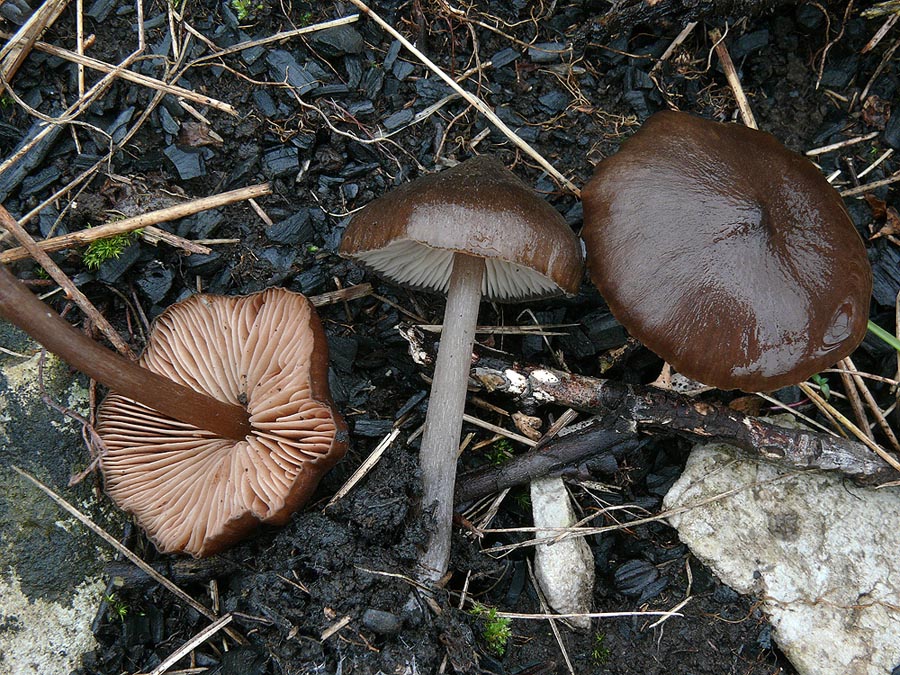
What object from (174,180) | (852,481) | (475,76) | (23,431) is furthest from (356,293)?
(852,481)

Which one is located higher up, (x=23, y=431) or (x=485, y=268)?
(x=485, y=268)

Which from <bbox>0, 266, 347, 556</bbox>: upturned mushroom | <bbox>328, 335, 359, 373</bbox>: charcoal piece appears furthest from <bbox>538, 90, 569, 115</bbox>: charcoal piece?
<bbox>0, 266, 347, 556</bbox>: upturned mushroom

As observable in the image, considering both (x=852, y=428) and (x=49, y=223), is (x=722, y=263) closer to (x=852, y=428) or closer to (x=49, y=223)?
(x=852, y=428)

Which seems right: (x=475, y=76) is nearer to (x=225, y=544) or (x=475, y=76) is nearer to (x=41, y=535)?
(x=225, y=544)

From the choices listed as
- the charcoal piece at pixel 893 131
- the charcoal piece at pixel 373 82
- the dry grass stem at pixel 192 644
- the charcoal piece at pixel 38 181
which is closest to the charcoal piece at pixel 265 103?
the charcoal piece at pixel 373 82

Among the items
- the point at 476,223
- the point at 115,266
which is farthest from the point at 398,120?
the point at 115,266
